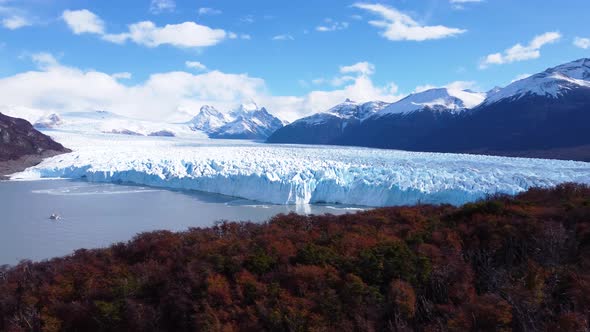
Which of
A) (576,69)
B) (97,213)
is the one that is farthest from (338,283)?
(576,69)

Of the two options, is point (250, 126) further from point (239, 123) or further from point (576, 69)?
point (576, 69)

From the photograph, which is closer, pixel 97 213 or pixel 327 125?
pixel 97 213

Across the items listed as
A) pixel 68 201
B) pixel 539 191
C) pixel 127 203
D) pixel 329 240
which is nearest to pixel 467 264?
pixel 329 240

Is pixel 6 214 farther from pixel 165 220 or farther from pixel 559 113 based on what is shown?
pixel 559 113

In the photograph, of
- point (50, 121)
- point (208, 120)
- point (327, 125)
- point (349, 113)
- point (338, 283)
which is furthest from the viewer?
point (208, 120)

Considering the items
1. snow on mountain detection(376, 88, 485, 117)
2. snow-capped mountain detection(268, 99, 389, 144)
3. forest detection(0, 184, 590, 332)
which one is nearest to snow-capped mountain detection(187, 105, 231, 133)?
snow-capped mountain detection(268, 99, 389, 144)

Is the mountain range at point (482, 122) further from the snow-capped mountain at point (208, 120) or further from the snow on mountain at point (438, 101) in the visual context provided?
the snow-capped mountain at point (208, 120)
